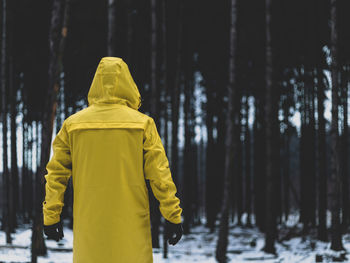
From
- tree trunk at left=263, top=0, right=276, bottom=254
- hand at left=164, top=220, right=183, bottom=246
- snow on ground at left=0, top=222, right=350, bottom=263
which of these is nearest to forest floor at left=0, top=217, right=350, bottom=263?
snow on ground at left=0, top=222, right=350, bottom=263

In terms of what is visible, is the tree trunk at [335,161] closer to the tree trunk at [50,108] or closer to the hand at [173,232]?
the tree trunk at [50,108]

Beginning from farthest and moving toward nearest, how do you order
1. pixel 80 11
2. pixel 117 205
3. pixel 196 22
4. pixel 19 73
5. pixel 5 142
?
1. pixel 19 73
2. pixel 196 22
3. pixel 80 11
4. pixel 5 142
5. pixel 117 205

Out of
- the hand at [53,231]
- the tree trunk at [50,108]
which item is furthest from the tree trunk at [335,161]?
the hand at [53,231]

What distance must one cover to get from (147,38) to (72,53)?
3101 mm

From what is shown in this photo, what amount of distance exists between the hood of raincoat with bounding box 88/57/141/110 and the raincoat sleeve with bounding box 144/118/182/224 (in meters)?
0.28

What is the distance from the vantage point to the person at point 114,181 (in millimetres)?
2832

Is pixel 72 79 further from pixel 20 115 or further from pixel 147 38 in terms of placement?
pixel 20 115

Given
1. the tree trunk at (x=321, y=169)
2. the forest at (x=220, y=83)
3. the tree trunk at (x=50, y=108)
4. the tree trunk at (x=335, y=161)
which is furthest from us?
the tree trunk at (x=321, y=169)

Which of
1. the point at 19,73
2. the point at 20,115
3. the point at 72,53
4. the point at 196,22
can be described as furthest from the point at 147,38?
the point at 20,115

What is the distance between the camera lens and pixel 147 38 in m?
16.6

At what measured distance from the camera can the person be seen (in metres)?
2.83

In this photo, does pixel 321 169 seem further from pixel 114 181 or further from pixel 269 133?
pixel 114 181

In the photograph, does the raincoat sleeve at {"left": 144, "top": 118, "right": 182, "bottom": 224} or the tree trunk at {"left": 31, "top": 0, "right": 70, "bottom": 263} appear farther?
the tree trunk at {"left": 31, "top": 0, "right": 70, "bottom": 263}

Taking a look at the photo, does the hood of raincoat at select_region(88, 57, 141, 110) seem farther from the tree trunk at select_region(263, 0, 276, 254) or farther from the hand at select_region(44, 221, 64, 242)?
the tree trunk at select_region(263, 0, 276, 254)
